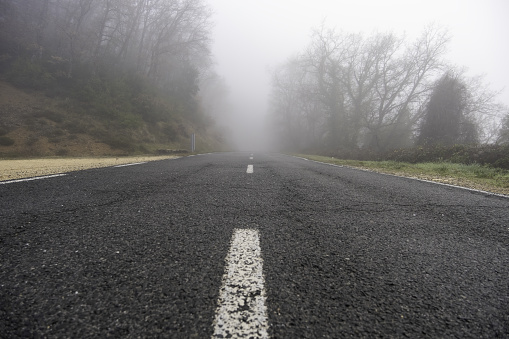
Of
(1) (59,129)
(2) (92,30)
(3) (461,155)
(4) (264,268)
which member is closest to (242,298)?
(4) (264,268)

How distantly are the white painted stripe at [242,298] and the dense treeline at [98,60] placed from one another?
14.8 metres

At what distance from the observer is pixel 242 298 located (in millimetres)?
992

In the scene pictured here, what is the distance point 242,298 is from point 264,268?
274mm

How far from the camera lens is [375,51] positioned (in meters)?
21.3

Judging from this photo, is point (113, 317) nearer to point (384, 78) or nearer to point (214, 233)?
point (214, 233)

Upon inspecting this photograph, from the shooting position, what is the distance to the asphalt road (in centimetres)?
88

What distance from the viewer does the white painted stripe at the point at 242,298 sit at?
2.69 feet

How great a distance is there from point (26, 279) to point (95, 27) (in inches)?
1042

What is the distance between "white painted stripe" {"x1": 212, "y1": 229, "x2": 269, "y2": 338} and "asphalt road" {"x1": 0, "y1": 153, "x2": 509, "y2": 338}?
0.03 metres

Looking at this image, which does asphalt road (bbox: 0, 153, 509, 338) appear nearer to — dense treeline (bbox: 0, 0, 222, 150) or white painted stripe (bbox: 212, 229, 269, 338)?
white painted stripe (bbox: 212, 229, 269, 338)

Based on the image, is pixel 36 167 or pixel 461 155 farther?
pixel 461 155

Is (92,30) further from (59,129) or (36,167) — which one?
(36,167)

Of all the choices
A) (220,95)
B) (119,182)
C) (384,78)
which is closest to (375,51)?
(384,78)

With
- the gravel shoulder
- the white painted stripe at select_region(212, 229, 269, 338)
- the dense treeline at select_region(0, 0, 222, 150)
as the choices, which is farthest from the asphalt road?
the dense treeline at select_region(0, 0, 222, 150)
